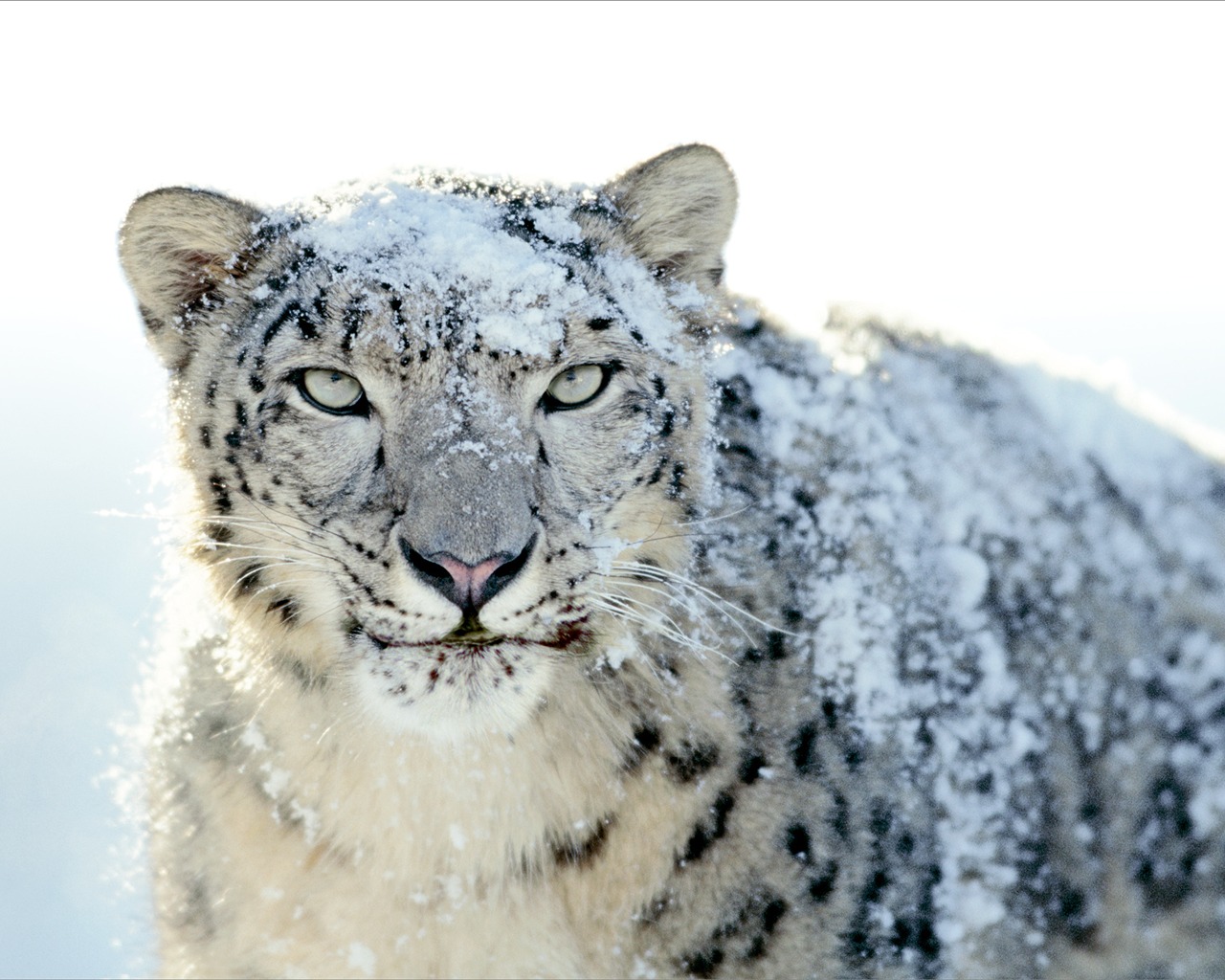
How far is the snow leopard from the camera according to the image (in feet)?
7.55

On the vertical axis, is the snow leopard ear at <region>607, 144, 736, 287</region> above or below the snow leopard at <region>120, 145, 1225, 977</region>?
above

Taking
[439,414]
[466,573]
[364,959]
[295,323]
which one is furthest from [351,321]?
[364,959]

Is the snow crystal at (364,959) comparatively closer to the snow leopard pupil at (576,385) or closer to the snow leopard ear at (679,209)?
the snow leopard pupil at (576,385)

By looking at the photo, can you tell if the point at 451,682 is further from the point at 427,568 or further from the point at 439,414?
the point at 439,414

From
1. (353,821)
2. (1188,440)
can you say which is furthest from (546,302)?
(1188,440)

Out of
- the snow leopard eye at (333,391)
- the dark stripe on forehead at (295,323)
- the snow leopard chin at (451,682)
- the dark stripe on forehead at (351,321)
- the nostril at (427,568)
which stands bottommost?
the snow leopard chin at (451,682)

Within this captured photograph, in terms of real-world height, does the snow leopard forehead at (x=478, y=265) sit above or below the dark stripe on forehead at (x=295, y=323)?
above

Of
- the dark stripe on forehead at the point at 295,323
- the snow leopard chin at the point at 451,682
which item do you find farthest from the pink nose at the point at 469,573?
the dark stripe on forehead at the point at 295,323

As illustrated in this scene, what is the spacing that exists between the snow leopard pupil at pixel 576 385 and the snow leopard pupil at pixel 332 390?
39 centimetres

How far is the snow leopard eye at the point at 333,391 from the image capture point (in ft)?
7.75

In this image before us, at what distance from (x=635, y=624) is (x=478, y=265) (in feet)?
2.86

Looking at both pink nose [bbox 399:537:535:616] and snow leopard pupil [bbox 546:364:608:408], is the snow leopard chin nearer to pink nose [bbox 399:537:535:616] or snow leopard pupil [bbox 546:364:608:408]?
pink nose [bbox 399:537:535:616]

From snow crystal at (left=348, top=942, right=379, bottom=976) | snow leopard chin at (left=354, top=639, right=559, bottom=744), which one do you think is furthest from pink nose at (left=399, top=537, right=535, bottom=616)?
snow crystal at (left=348, top=942, right=379, bottom=976)

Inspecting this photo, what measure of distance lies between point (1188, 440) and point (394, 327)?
243cm
